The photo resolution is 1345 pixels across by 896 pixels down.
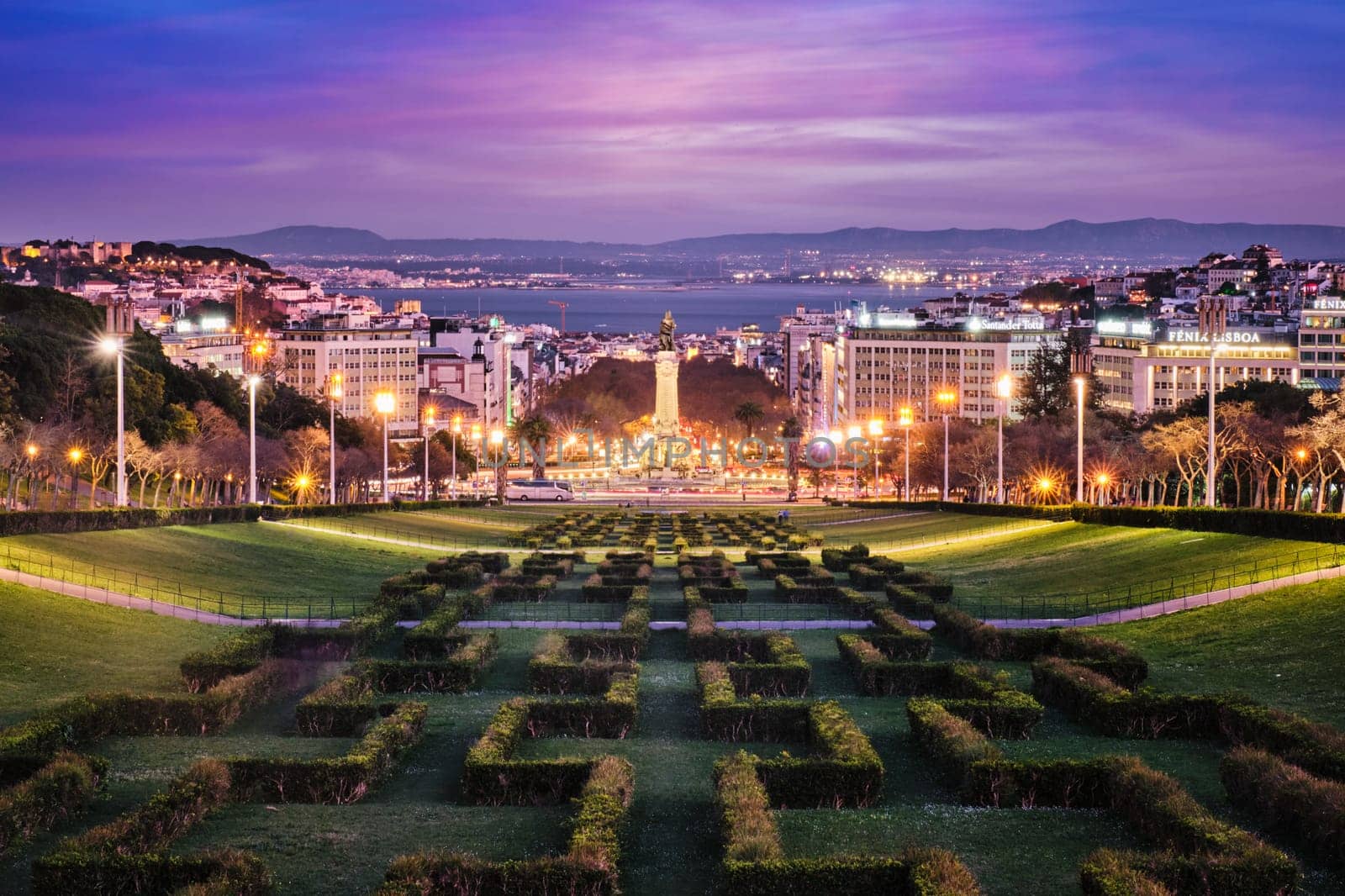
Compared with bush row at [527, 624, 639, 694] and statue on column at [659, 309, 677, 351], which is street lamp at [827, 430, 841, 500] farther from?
bush row at [527, 624, 639, 694]

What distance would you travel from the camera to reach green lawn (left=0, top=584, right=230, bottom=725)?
24.0m

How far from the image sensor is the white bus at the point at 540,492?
102 m

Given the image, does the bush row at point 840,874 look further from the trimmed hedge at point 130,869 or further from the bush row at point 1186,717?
the bush row at point 1186,717

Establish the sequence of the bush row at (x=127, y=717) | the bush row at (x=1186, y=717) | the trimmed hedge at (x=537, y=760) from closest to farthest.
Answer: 1. the bush row at (x=1186, y=717)
2. the trimmed hedge at (x=537, y=760)
3. the bush row at (x=127, y=717)

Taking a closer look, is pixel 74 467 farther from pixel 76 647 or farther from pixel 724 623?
pixel 76 647

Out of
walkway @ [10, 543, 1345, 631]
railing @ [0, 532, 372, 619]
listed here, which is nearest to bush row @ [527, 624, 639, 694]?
walkway @ [10, 543, 1345, 631]

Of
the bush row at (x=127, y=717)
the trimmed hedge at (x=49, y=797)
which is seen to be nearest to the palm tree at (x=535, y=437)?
the bush row at (x=127, y=717)

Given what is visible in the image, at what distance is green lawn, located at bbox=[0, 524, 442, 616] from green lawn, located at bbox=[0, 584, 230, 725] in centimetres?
356

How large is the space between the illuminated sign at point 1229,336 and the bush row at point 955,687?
128852 mm

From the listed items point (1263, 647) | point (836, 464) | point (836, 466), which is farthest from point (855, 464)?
point (1263, 647)

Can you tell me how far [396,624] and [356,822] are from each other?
17.3 meters

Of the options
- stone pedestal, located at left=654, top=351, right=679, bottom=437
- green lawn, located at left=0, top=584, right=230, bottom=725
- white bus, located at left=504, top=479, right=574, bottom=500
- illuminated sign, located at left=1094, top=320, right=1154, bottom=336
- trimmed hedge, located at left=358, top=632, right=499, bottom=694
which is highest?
illuminated sign, located at left=1094, top=320, right=1154, bottom=336

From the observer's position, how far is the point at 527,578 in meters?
42.8

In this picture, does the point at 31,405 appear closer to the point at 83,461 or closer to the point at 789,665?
the point at 83,461
